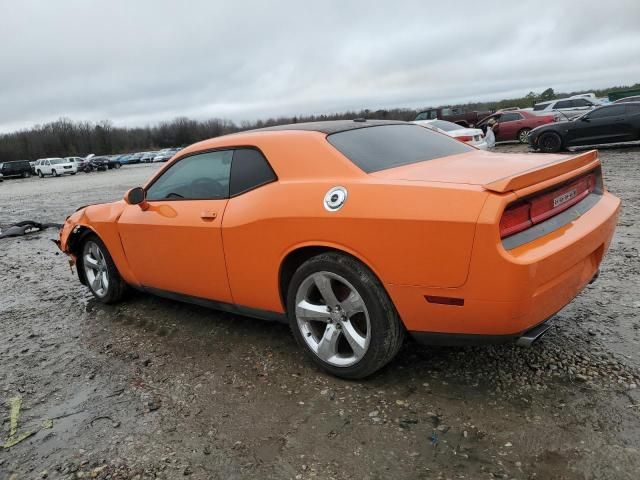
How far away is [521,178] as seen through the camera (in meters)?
2.50

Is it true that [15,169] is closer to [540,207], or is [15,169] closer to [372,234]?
[372,234]

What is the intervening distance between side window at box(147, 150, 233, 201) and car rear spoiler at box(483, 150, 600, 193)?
1.86m

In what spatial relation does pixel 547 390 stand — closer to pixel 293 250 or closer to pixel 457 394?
pixel 457 394

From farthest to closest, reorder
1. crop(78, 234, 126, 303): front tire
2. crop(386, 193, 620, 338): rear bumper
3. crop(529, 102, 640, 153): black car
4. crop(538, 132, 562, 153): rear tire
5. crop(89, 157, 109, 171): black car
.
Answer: crop(89, 157, 109, 171): black car < crop(538, 132, 562, 153): rear tire < crop(529, 102, 640, 153): black car < crop(78, 234, 126, 303): front tire < crop(386, 193, 620, 338): rear bumper

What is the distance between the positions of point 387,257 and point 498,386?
1.00 meters

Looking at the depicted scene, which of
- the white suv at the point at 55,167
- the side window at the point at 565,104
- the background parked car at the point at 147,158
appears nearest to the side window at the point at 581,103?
the side window at the point at 565,104

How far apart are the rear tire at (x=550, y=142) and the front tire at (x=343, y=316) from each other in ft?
48.0

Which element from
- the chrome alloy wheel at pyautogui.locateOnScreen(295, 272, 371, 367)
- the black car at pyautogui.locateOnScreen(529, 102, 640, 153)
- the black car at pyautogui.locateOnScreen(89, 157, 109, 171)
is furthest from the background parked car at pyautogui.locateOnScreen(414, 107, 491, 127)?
the black car at pyautogui.locateOnScreen(89, 157, 109, 171)

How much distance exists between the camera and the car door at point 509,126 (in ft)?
69.2

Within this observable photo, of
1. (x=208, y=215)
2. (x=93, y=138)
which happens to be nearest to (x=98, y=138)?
(x=93, y=138)

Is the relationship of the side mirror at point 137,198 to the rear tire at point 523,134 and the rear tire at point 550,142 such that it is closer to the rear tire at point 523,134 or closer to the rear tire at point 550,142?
the rear tire at point 550,142

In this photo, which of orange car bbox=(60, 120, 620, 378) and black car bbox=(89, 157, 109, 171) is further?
black car bbox=(89, 157, 109, 171)

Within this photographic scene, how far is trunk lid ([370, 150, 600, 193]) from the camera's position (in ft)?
8.30

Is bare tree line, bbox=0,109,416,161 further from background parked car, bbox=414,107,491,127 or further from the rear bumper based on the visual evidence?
the rear bumper
